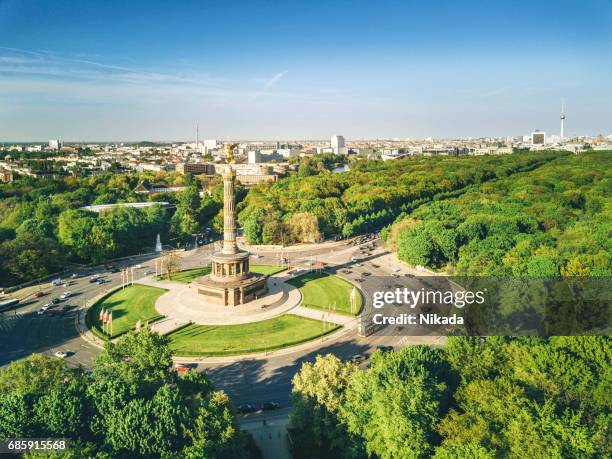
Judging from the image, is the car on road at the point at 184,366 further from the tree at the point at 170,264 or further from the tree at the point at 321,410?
the tree at the point at 170,264

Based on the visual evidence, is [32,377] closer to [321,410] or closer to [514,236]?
[321,410]

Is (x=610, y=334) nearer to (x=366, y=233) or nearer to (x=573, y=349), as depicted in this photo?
(x=573, y=349)

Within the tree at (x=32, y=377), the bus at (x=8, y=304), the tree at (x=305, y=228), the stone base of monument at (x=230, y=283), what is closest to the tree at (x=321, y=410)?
the tree at (x=32, y=377)

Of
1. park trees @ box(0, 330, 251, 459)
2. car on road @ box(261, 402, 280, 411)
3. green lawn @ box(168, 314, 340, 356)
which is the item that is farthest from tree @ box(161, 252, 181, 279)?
park trees @ box(0, 330, 251, 459)

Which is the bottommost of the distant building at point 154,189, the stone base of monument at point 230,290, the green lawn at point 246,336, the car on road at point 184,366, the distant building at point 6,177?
the car on road at point 184,366

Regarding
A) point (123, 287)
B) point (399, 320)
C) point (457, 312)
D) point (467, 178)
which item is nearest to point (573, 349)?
point (457, 312)

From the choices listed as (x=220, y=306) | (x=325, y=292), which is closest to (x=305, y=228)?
(x=325, y=292)

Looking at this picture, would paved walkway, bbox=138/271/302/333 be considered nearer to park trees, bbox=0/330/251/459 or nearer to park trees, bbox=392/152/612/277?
park trees, bbox=0/330/251/459
